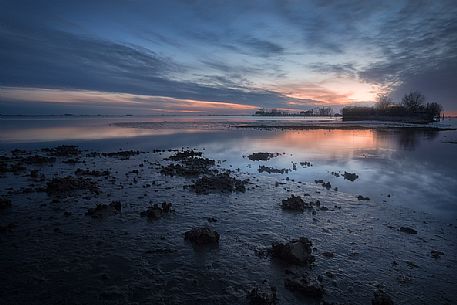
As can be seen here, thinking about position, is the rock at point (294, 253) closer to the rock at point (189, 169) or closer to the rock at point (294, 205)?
the rock at point (294, 205)

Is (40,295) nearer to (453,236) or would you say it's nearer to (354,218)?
(354,218)

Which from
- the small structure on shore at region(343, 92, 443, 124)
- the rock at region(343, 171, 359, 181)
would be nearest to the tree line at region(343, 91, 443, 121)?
the small structure on shore at region(343, 92, 443, 124)

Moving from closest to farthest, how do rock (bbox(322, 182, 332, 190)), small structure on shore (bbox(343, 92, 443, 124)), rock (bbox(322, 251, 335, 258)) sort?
1. rock (bbox(322, 251, 335, 258))
2. rock (bbox(322, 182, 332, 190))
3. small structure on shore (bbox(343, 92, 443, 124))

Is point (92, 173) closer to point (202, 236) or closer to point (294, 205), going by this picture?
point (202, 236)

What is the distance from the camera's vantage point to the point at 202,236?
1072 cm

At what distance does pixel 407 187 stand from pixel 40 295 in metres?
20.4

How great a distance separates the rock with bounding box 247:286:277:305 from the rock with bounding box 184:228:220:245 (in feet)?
10.6

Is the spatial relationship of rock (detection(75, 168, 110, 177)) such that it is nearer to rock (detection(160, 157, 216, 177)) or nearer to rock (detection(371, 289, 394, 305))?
rock (detection(160, 157, 216, 177))

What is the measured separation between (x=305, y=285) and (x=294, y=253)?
147 cm

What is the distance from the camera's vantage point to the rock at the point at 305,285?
7637 millimetres

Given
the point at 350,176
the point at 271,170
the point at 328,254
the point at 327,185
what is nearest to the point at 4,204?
the point at 328,254

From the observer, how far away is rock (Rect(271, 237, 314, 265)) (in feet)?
30.2

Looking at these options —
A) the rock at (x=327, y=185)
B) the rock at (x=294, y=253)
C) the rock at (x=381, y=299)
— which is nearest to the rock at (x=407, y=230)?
the rock at (x=294, y=253)

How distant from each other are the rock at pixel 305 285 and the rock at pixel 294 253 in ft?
2.55
